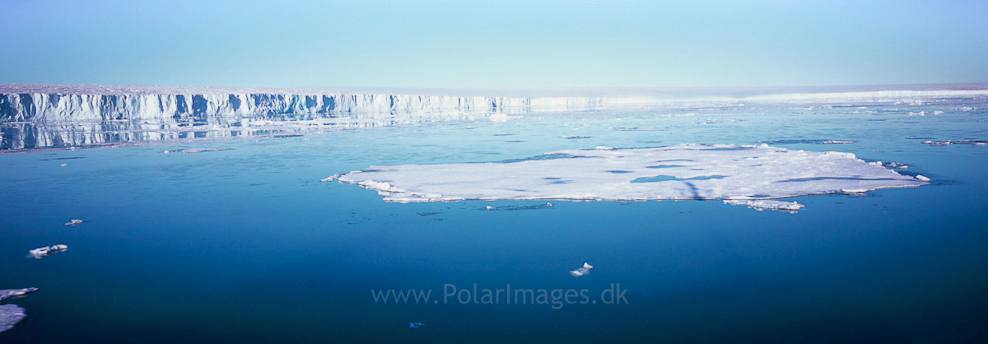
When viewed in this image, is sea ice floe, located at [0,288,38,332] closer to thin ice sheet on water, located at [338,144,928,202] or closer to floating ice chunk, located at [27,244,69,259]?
floating ice chunk, located at [27,244,69,259]

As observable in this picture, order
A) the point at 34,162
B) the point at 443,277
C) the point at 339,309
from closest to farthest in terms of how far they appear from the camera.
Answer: the point at 339,309, the point at 443,277, the point at 34,162

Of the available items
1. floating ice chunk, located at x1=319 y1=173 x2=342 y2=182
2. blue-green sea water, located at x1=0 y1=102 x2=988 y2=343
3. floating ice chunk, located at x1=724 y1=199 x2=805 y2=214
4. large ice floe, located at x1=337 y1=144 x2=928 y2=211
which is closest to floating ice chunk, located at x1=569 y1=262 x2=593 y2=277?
blue-green sea water, located at x1=0 y1=102 x2=988 y2=343

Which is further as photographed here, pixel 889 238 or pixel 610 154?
pixel 610 154

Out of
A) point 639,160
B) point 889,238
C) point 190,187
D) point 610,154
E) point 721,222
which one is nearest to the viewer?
point 889,238

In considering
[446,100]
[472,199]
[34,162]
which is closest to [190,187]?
[472,199]

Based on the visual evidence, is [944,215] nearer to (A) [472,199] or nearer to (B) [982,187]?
(B) [982,187]

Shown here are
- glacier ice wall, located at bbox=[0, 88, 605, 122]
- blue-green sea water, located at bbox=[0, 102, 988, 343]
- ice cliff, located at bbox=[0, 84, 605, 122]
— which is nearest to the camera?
blue-green sea water, located at bbox=[0, 102, 988, 343]

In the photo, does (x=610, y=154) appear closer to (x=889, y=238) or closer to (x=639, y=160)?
(x=639, y=160)
